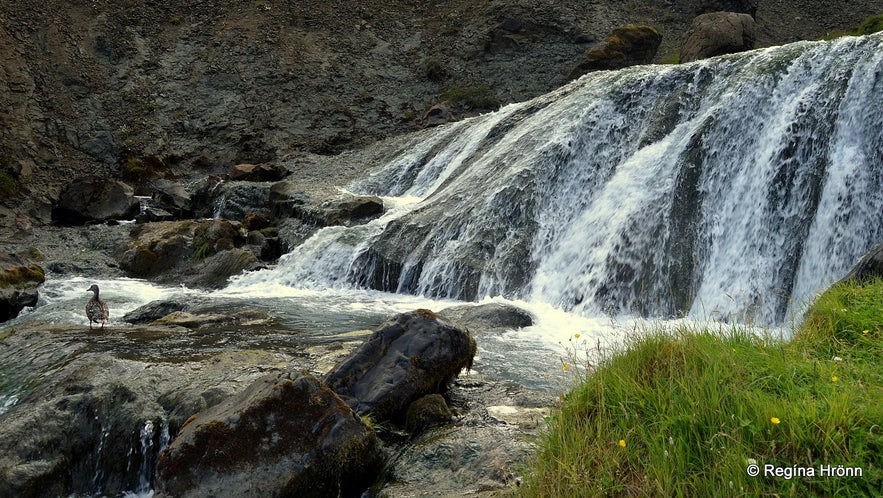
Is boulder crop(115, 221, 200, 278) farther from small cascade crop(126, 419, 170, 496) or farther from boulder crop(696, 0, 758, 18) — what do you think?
boulder crop(696, 0, 758, 18)

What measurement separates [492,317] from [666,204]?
190 inches

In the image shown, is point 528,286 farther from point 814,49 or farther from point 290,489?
point 290,489

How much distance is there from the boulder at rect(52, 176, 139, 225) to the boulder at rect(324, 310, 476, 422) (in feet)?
66.5

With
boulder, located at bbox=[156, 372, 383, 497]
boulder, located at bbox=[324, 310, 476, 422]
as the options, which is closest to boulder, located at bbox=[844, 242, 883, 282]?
boulder, located at bbox=[324, 310, 476, 422]

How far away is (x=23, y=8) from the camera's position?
35.0 m

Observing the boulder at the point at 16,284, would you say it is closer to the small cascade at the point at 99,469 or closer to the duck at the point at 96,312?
the duck at the point at 96,312

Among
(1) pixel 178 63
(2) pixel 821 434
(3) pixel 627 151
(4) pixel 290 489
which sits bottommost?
(4) pixel 290 489

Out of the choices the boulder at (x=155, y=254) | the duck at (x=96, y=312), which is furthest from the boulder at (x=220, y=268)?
the duck at (x=96, y=312)

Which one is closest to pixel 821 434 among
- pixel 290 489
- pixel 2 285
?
pixel 290 489

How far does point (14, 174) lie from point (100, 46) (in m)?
12.0

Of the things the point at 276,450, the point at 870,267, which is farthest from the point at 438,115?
the point at 276,450

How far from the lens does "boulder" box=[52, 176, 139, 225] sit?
24.5 metres

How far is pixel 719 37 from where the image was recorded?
92.2ft

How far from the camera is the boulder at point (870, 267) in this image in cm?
697
